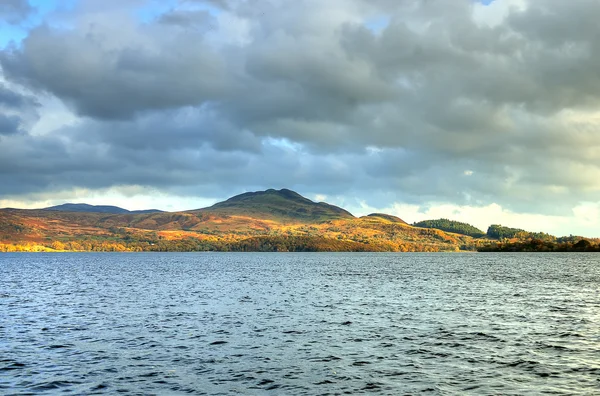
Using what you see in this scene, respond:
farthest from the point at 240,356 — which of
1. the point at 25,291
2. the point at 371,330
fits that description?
the point at 25,291

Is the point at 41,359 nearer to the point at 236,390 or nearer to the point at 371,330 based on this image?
the point at 236,390

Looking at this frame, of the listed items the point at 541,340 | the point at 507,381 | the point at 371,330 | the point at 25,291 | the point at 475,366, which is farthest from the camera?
the point at 25,291

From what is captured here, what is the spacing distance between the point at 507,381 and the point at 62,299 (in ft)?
264

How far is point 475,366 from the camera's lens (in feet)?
131

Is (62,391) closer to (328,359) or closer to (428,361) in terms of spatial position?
(328,359)

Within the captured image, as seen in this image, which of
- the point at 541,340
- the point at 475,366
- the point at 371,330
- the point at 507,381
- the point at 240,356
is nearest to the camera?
the point at 507,381

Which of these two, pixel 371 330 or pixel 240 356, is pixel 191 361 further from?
pixel 371 330

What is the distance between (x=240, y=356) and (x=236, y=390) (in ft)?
33.6

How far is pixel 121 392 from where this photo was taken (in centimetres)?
3319

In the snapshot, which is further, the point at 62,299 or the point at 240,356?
the point at 62,299

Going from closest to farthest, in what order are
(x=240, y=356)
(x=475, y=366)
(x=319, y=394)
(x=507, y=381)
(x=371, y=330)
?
(x=319, y=394) < (x=507, y=381) < (x=475, y=366) < (x=240, y=356) < (x=371, y=330)

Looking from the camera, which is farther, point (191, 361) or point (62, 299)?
point (62, 299)

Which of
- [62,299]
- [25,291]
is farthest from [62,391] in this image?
[25,291]

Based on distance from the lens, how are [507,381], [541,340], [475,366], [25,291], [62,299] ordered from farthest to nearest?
[25,291], [62,299], [541,340], [475,366], [507,381]
